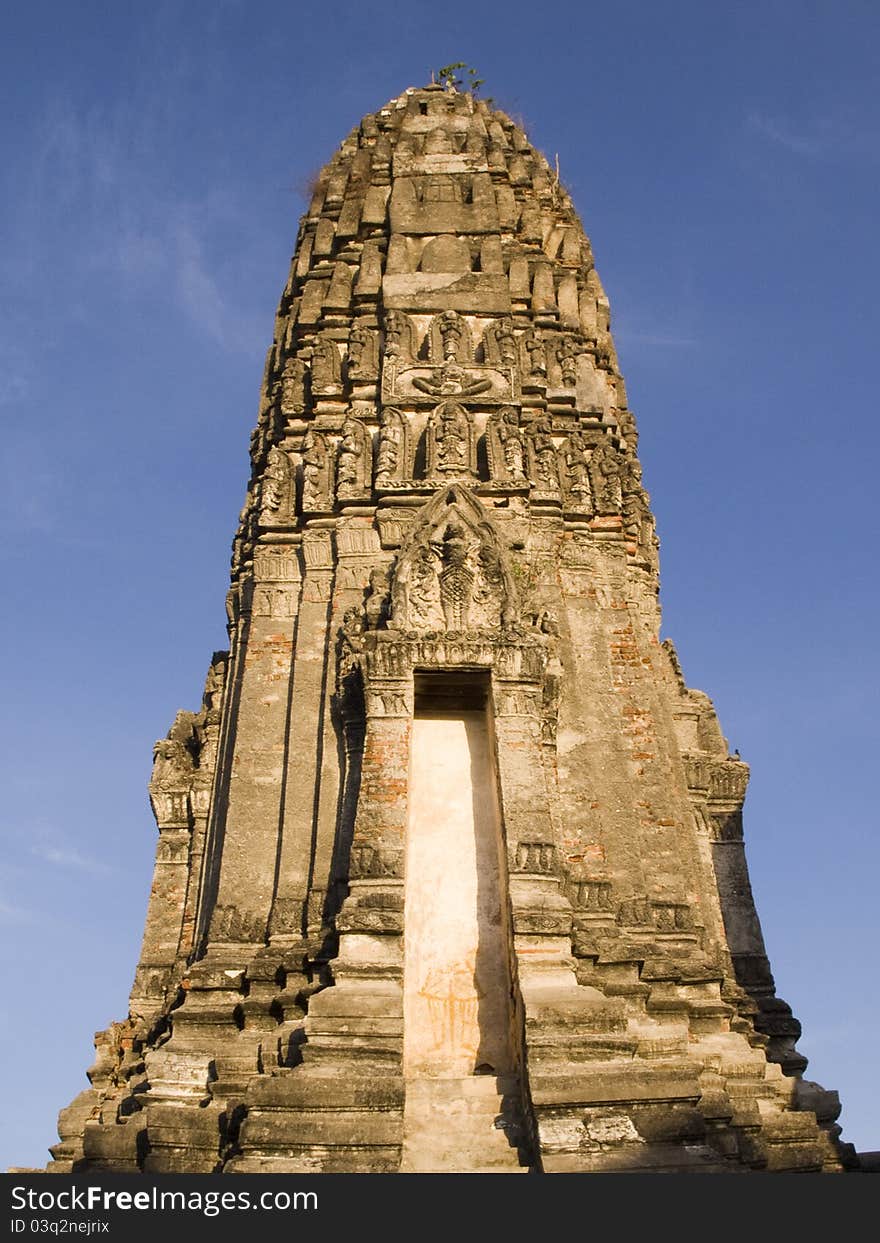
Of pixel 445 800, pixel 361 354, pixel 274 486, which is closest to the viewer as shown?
pixel 445 800

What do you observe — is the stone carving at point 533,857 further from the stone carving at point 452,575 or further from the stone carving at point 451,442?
the stone carving at point 451,442

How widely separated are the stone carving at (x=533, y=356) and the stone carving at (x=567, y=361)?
275 mm

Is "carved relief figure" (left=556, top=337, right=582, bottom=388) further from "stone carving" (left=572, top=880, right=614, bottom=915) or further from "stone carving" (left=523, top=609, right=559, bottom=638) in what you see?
"stone carving" (left=572, top=880, right=614, bottom=915)

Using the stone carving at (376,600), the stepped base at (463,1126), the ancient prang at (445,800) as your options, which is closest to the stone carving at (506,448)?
the ancient prang at (445,800)

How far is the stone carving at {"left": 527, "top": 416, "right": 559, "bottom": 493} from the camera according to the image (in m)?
17.5

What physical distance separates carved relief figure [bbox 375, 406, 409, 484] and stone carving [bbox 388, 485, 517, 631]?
1.73m

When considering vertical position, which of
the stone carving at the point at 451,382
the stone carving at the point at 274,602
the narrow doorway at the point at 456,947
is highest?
the stone carving at the point at 451,382

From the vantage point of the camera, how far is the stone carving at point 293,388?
1847 centimetres

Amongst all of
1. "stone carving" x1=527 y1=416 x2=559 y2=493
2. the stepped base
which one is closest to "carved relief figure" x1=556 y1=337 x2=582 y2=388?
"stone carving" x1=527 y1=416 x2=559 y2=493

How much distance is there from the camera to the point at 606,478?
1811 cm

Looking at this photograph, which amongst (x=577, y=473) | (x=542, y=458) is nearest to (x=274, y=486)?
(x=542, y=458)

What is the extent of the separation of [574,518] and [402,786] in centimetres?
610

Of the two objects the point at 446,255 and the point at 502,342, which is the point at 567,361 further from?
the point at 446,255

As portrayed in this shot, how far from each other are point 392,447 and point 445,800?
5.69 m
